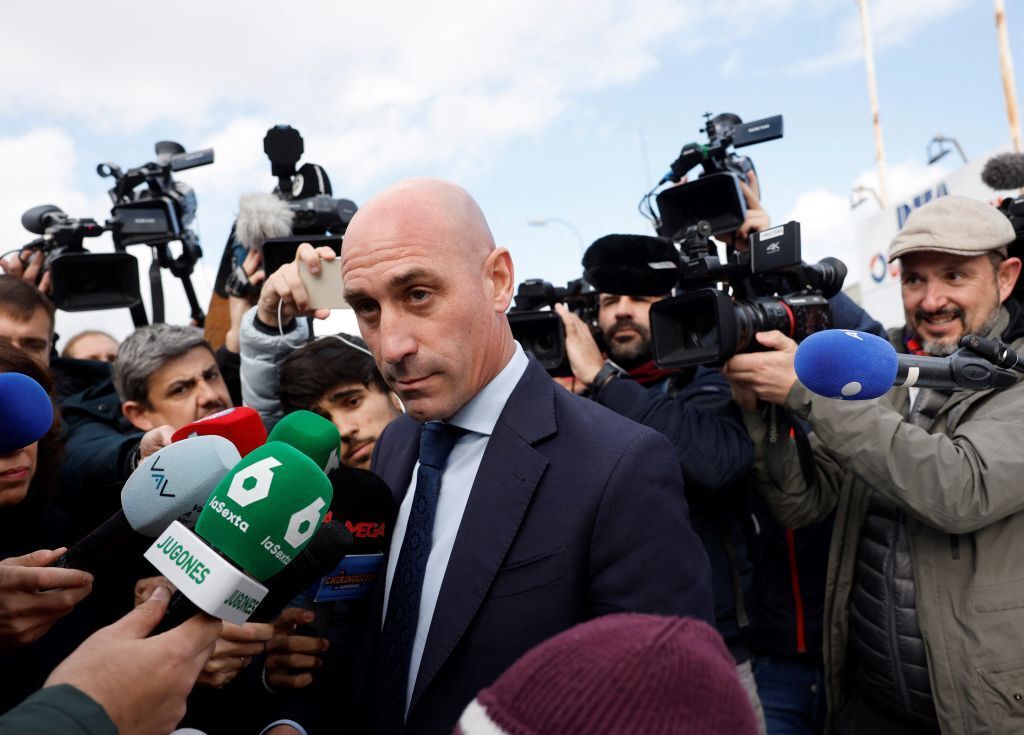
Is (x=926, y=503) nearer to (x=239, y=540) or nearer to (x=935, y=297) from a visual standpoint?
(x=935, y=297)

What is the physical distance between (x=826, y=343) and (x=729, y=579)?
134 cm

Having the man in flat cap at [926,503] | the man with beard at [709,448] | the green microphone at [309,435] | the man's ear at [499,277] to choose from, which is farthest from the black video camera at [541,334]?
the green microphone at [309,435]

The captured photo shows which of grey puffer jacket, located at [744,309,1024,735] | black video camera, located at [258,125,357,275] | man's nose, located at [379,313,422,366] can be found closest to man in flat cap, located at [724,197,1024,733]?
grey puffer jacket, located at [744,309,1024,735]

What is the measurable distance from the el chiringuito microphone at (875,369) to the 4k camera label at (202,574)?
3.60 feet

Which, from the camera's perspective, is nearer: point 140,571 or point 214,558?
point 214,558

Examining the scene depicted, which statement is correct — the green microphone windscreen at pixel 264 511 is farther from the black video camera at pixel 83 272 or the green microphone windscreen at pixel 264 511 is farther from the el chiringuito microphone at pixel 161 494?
the black video camera at pixel 83 272

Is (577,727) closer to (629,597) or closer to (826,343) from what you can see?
(629,597)

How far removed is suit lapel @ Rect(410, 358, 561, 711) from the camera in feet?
4.51

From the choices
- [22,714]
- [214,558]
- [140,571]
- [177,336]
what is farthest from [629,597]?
[177,336]

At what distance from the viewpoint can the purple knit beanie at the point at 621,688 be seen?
0.61 m

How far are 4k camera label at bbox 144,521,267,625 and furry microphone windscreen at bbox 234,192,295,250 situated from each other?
1.90 meters

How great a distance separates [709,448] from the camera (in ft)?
8.01

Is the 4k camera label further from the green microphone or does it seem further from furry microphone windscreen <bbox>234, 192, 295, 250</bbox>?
furry microphone windscreen <bbox>234, 192, 295, 250</bbox>

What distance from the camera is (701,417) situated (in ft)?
8.25
